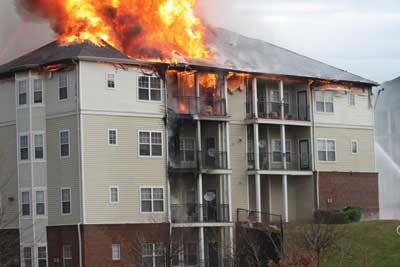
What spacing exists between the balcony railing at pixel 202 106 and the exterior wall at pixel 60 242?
9781 mm

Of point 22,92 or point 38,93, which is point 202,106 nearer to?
point 38,93

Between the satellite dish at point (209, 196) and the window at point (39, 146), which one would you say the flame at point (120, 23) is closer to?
the window at point (39, 146)

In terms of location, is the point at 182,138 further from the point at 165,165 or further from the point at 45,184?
the point at 45,184

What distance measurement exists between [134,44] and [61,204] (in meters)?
10.6

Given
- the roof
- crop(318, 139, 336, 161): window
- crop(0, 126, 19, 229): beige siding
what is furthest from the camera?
crop(318, 139, 336, 161): window

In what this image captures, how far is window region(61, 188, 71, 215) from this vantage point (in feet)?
189

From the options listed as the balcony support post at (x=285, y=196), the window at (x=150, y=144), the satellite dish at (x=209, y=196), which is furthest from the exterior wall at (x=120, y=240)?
the balcony support post at (x=285, y=196)

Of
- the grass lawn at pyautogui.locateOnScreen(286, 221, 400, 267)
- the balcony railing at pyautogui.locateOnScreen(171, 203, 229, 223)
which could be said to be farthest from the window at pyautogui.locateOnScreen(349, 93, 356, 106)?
the balcony railing at pyautogui.locateOnScreen(171, 203, 229, 223)

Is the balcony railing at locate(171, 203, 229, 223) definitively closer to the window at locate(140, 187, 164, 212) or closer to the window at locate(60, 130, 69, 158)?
the window at locate(140, 187, 164, 212)

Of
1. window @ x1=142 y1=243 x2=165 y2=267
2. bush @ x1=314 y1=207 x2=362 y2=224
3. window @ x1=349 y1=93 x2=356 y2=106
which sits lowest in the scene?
window @ x1=142 y1=243 x2=165 y2=267

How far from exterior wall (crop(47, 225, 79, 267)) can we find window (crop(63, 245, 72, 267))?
0.20 m

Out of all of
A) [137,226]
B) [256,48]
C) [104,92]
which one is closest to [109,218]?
[137,226]

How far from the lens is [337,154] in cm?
6906

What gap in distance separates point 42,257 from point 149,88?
37.1 feet
